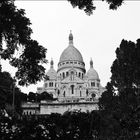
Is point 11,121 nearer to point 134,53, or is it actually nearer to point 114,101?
point 114,101

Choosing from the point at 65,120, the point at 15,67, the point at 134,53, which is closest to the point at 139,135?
the point at 65,120

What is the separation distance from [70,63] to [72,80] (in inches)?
414

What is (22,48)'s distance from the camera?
8.70 meters

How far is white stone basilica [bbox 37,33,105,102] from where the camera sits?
81188 mm

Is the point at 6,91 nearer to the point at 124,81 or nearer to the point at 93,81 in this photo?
the point at 124,81

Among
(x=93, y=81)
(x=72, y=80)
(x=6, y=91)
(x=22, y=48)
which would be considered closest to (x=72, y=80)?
(x=72, y=80)

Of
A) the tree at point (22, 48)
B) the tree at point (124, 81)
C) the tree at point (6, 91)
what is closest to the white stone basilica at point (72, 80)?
the tree at point (124, 81)

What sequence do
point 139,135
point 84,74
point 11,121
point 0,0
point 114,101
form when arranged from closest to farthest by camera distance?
point 0,0, point 11,121, point 139,135, point 114,101, point 84,74

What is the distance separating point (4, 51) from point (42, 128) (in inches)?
88.7

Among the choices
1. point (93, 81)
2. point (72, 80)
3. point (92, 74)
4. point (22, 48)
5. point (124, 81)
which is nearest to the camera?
point (22, 48)

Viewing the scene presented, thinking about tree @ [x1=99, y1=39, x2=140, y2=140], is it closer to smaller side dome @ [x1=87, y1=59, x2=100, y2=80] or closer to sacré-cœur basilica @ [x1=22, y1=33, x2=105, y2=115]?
sacré-cœur basilica @ [x1=22, y1=33, x2=105, y2=115]

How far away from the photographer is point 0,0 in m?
7.95

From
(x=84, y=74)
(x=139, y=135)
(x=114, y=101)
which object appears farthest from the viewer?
(x=84, y=74)

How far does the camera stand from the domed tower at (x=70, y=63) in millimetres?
90812
